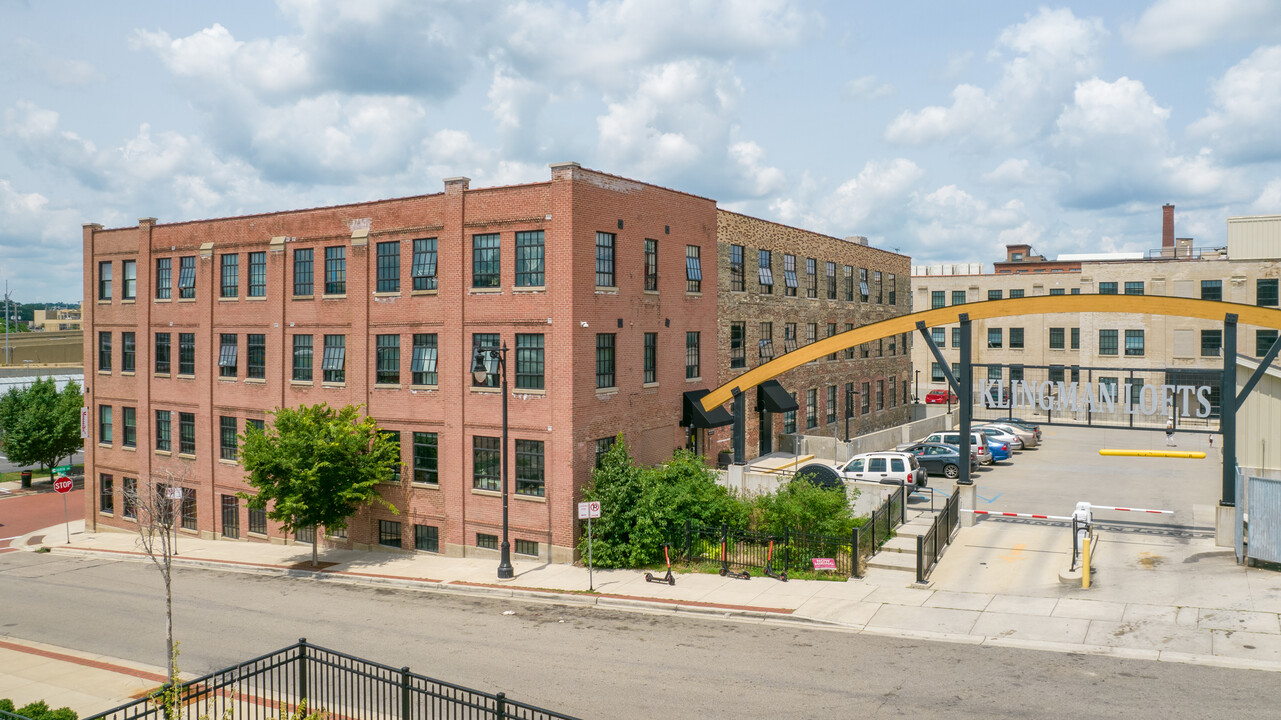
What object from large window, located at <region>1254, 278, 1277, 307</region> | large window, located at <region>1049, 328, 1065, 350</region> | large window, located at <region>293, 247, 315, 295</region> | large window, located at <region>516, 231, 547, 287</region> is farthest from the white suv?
large window, located at <region>1254, 278, 1277, 307</region>

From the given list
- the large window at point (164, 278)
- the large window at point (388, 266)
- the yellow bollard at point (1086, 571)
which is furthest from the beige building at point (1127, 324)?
the large window at point (164, 278)

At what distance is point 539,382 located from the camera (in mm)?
28906

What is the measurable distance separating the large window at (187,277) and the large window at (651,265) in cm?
2143

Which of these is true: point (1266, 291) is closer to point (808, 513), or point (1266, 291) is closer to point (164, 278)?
point (808, 513)

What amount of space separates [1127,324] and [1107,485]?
35.7m

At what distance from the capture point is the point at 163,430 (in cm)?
4019

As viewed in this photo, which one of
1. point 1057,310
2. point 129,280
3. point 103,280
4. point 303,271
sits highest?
point 103,280

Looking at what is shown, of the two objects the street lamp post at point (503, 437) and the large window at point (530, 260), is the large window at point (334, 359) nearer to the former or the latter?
the large window at point (530, 260)

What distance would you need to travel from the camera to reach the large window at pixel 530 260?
28.8 metres

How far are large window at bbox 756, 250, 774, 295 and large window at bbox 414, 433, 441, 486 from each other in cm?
1749

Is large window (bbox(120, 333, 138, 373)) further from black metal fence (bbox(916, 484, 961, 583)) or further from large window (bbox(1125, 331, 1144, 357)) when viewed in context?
large window (bbox(1125, 331, 1144, 357))

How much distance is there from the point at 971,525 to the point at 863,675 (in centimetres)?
1314

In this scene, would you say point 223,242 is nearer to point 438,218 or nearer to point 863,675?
point 438,218

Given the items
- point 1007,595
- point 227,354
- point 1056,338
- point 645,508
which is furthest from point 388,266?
point 1056,338
